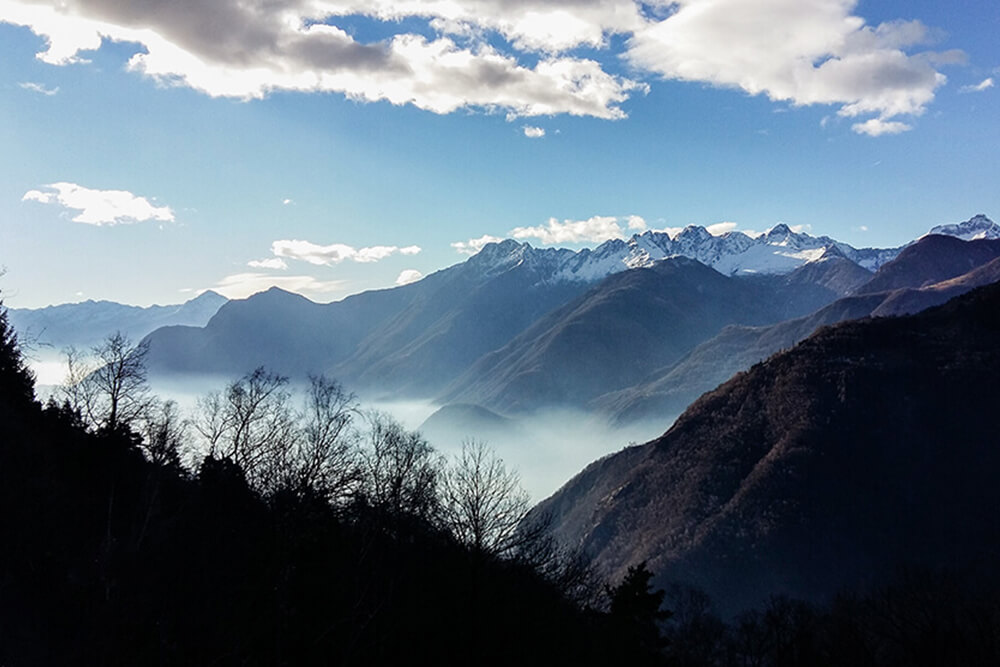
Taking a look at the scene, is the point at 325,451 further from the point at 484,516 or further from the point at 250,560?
the point at 484,516

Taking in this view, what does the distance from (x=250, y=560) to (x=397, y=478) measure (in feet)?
23.8

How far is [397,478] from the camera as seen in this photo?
30031 millimetres

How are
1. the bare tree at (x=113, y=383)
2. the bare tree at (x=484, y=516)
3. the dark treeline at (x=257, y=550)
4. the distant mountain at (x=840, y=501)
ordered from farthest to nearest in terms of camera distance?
1. the distant mountain at (x=840, y=501)
2. the bare tree at (x=113, y=383)
3. the bare tree at (x=484, y=516)
4. the dark treeline at (x=257, y=550)

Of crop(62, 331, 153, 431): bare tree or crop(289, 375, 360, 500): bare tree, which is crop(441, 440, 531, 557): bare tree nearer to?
crop(289, 375, 360, 500): bare tree

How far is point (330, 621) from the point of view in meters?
22.8

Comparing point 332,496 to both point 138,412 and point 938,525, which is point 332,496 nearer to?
point 138,412

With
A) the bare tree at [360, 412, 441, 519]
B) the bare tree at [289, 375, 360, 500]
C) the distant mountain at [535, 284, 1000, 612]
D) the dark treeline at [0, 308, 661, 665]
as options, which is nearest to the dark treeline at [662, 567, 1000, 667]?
the bare tree at [360, 412, 441, 519]

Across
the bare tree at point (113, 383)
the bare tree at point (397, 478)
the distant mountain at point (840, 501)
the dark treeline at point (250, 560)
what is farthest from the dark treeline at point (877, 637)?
the distant mountain at point (840, 501)

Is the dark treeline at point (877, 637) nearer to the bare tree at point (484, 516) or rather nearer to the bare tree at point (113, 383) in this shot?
the bare tree at point (484, 516)

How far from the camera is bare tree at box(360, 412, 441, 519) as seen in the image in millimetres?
29953

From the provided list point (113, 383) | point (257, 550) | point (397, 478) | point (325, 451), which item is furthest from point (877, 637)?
point (113, 383)

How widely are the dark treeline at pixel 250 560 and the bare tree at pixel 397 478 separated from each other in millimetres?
161

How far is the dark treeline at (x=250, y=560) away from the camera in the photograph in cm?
1900

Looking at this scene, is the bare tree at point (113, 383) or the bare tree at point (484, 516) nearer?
the bare tree at point (484, 516)
